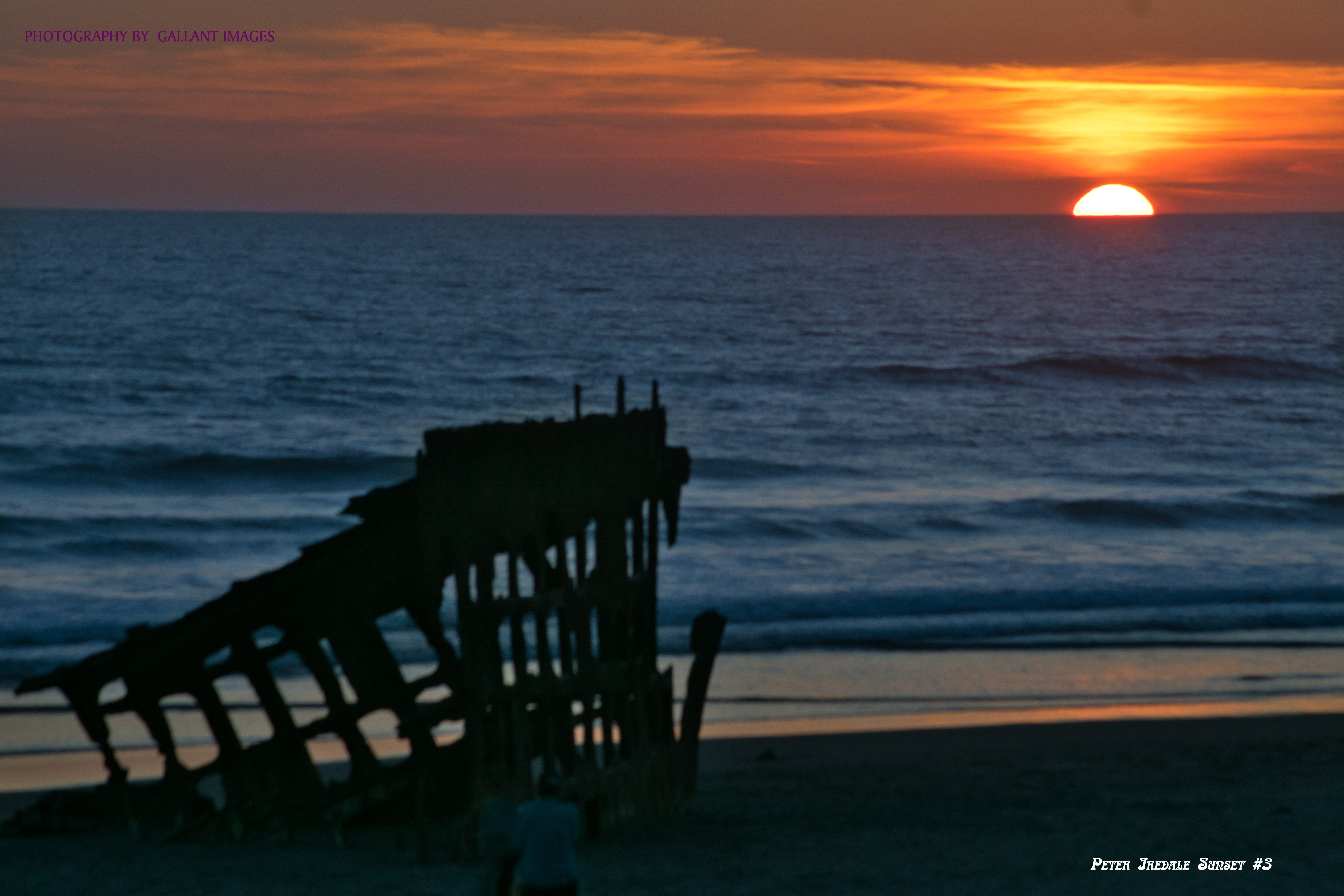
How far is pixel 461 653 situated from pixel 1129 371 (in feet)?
166

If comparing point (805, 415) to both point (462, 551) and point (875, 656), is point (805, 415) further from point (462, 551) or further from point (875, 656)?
point (462, 551)

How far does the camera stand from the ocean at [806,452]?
63.1ft

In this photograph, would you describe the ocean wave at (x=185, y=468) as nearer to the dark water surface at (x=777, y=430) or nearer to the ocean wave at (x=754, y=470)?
the dark water surface at (x=777, y=430)

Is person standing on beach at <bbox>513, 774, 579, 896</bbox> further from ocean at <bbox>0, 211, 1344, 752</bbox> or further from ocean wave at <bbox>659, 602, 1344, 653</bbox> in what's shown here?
ocean wave at <bbox>659, 602, 1344, 653</bbox>

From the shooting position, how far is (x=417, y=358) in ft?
193

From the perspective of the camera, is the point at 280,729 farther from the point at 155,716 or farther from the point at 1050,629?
the point at 1050,629

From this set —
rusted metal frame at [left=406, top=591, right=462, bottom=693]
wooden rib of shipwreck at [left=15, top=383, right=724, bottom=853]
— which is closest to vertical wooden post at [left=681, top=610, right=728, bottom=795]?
wooden rib of shipwreck at [left=15, top=383, right=724, bottom=853]

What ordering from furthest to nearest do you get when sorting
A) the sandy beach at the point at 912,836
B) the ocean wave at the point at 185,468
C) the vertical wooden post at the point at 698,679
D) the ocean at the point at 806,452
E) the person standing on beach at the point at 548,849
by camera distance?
the ocean wave at the point at 185,468 → the ocean at the point at 806,452 → the vertical wooden post at the point at 698,679 → the sandy beach at the point at 912,836 → the person standing on beach at the point at 548,849

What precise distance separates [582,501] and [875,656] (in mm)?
9656

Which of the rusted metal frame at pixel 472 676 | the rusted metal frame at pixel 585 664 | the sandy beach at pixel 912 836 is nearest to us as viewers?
the rusted metal frame at pixel 472 676

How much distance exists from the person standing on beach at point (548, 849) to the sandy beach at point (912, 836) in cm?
202

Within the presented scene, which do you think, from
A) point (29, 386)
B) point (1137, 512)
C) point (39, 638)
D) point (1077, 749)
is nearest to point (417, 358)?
point (29, 386)

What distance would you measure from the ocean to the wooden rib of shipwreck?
185 inches

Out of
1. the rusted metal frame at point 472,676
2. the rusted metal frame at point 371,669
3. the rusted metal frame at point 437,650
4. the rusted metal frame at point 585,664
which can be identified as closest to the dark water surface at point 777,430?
the rusted metal frame at point 437,650
